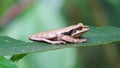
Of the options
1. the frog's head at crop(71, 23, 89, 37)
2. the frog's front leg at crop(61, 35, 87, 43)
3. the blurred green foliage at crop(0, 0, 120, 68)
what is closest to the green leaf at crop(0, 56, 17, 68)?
the frog's front leg at crop(61, 35, 87, 43)

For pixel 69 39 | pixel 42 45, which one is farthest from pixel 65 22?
pixel 42 45

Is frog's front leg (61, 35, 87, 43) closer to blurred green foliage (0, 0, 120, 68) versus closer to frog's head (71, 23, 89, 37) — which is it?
frog's head (71, 23, 89, 37)

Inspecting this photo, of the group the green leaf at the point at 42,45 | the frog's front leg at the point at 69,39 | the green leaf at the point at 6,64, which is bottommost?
A: the green leaf at the point at 6,64

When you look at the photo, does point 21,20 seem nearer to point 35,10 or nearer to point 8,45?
point 35,10

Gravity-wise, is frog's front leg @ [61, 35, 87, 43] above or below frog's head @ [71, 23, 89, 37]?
below

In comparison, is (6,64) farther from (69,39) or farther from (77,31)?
(77,31)

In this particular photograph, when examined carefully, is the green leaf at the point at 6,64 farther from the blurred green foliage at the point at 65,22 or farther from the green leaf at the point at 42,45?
the blurred green foliage at the point at 65,22

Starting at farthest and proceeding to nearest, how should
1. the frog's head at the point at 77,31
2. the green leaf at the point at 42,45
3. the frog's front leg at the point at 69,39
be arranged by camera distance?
the frog's head at the point at 77,31, the frog's front leg at the point at 69,39, the green leaf at the point at 42,45

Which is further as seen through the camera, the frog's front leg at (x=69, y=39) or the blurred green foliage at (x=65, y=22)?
the blurred green foliage at (x=65, y=22)

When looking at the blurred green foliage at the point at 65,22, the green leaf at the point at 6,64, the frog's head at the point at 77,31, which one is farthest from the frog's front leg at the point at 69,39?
the blurred green foliage at the point at 65,22

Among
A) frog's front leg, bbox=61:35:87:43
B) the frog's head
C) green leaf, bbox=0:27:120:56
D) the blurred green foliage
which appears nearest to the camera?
green leaf, bbox=0:27:120:56
